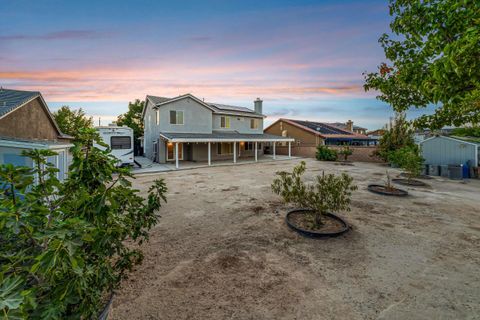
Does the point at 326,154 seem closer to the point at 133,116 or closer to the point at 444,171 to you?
the point at 444,171

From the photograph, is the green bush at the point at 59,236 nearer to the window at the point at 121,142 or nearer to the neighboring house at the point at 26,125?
the neighboring house at the point at 26,125

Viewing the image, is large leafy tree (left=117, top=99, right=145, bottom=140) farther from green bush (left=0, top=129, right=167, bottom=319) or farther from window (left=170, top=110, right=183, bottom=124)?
green bush (left=0, top=129, right=167, bottom=319)

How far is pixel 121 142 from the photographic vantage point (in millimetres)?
15875

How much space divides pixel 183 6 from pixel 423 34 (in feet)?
40.1

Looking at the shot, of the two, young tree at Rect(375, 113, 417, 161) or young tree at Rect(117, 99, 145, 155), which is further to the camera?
young tree at Rect(117, 99, 145, 155)

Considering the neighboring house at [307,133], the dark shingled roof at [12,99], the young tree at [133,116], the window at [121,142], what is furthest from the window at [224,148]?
the young tree at [133,116]

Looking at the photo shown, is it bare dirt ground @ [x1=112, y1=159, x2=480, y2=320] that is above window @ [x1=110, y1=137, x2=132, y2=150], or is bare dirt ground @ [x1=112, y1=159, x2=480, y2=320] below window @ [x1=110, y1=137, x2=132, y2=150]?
below

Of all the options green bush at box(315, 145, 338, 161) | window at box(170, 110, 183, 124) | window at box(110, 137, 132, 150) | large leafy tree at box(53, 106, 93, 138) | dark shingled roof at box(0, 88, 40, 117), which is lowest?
green bush at box(315, 145, 338, 161)

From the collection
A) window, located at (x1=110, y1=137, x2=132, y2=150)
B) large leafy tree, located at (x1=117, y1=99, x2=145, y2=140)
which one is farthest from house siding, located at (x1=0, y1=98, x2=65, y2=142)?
large leafy tree, located at (x1=117, y1=99, x2=145, y2=140)

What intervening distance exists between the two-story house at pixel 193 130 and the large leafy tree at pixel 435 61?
14.5 m

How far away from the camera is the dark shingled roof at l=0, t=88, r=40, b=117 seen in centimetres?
860

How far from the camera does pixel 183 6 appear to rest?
452 inches

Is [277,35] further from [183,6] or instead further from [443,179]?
[443,179]

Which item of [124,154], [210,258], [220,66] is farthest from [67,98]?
[210,258]
